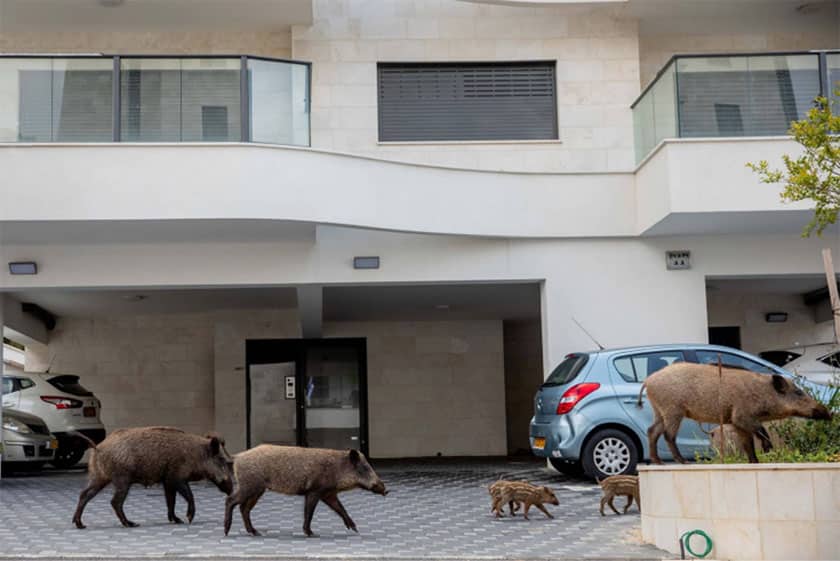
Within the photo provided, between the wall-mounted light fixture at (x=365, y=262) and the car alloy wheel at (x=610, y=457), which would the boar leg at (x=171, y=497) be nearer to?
the car alloy wheel at (x=610, y=457)

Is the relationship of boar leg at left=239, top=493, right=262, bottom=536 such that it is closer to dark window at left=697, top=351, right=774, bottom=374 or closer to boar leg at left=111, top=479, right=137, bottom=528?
boar leg at left=111, top=479, right=137, bottom=528

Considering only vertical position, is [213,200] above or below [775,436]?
above

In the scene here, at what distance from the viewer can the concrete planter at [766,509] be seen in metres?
8.05

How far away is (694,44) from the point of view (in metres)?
18.7

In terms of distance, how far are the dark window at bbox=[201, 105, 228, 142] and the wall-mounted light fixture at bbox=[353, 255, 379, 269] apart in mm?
2699

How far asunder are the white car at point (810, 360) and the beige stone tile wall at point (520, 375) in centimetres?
843

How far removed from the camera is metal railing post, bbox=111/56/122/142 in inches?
531

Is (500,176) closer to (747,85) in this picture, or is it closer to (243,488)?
(747,85)

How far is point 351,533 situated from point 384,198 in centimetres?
573

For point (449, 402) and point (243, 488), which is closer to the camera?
point (243, 488)

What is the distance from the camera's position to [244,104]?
13.6 m

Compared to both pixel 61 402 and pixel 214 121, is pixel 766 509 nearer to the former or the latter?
pixel 214 121

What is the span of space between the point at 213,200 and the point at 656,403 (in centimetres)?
617

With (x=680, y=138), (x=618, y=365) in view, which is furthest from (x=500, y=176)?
(x=618, y=365)
